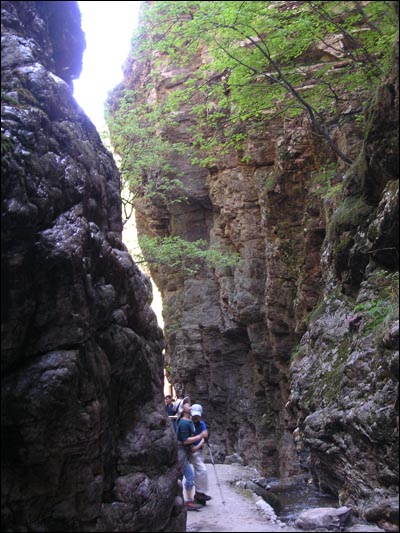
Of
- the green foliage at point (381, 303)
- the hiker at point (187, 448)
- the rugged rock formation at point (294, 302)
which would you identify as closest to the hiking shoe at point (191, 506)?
the hiker at point (187, 448)

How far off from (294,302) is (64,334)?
40.9 feet

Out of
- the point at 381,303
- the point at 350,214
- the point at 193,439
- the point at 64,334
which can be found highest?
the point at 350,214

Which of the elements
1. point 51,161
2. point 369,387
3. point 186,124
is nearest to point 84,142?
point 51,161

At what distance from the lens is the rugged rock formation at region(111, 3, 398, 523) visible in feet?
26.2

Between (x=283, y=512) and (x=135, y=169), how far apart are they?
13198 millimetres

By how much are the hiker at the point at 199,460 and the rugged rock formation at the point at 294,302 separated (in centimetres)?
213

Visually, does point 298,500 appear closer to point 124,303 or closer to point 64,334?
point 124,303

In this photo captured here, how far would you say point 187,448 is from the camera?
26.9 ft

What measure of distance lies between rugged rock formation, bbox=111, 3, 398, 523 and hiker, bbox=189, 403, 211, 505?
213cm

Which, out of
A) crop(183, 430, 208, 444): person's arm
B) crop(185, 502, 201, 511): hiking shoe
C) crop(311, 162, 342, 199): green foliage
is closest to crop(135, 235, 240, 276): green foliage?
crop(311, 162, 342, 199): green foliage

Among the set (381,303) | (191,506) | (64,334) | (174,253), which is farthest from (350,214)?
(174,253)

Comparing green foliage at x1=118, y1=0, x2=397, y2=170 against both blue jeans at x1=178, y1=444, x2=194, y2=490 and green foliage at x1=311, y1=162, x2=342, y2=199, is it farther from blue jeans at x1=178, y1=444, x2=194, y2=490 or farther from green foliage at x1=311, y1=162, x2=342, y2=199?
blue jeans at x1=178, y1=444, x2=194, y2=490

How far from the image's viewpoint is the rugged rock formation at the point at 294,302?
800 centimetres

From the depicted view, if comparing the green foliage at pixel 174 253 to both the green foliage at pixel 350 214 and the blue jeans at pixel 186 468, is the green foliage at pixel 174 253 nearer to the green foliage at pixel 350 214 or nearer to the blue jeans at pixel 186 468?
the green foliage at pixel 350 214
